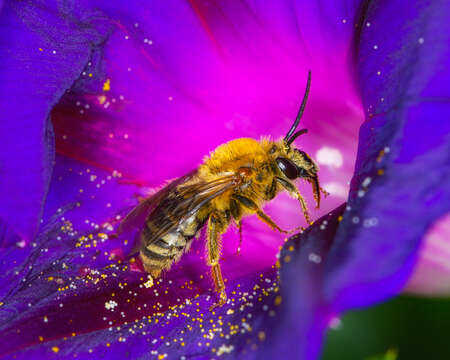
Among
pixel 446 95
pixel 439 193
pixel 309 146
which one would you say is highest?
pixel 309 146

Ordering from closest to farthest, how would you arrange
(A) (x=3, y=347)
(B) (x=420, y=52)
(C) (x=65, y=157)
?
(B) (x=420, y=52), (A) (x=3, y=347), (C) (x=65, y=157)

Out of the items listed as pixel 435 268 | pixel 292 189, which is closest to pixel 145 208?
pixel 292 189

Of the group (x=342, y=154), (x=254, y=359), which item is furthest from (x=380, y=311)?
(x=254, y=359)

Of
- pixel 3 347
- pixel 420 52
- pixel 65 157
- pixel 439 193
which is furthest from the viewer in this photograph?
pixel 65 157

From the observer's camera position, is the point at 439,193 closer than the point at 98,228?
Yes

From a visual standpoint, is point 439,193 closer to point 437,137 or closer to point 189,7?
point 437,137

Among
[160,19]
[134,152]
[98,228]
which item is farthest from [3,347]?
[160,19]

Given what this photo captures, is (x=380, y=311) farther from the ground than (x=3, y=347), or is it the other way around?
(x=3, y=347)
